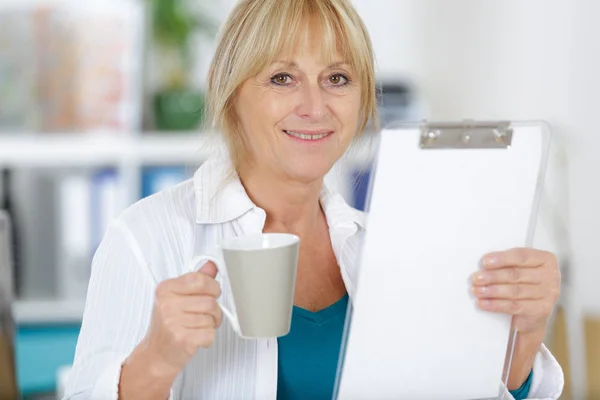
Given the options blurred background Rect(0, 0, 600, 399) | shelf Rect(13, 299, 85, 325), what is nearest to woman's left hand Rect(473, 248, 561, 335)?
blurred background Rect(0, 0, 600, 399)

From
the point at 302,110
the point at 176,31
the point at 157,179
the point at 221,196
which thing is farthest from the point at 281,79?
the point at 176,31

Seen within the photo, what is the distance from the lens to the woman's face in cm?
130

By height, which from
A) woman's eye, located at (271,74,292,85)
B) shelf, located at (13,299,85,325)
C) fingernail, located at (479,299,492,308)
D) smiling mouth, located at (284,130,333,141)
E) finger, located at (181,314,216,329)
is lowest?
shelf, located at (13,299,85,325)

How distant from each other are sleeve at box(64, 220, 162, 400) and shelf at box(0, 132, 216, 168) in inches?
59.4

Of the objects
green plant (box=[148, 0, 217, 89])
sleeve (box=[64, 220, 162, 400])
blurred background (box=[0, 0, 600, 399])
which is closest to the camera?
sleeve (box=[64, 220, 162, 400])

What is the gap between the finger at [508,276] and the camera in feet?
3.35

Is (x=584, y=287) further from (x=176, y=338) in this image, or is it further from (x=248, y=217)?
(x=176, y=338)

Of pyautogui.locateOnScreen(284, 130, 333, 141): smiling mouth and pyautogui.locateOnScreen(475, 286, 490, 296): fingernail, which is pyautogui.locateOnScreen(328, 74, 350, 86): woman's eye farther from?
pyautogui.locateOnScreen(475, 286, 490, 296): fingernail

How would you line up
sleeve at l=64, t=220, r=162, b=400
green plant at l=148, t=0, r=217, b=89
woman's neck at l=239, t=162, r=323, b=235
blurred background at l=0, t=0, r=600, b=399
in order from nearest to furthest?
sleeve at l=64, t=220, r=162, b=400, woman's neck at l=239, t=162, r=323, b=235, blurred background at l=0, t=0, r=600, b=399, green plant at l=148, t=0, r=217, b=89

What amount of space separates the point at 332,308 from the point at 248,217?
7.8 inches

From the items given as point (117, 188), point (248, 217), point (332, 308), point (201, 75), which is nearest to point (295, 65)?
point (248, 217)

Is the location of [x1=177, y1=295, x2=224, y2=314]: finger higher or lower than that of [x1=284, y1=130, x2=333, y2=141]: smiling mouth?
lower

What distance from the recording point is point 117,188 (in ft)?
9.12

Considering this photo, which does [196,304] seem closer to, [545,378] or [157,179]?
[545,378]
